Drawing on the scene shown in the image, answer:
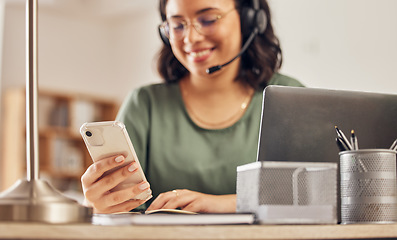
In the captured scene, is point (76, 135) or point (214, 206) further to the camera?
point (76, 135)

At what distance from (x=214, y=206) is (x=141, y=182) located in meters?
0.27

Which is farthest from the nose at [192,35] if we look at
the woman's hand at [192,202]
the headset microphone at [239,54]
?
the woman's hand at [192,202]

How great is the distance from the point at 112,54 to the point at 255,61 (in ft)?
13.3

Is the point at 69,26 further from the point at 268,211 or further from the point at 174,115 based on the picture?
the point at 268,211

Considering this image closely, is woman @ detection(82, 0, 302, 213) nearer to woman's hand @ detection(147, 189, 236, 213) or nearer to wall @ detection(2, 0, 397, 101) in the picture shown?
woman's hand @ detection(147, 189, 236, 213)

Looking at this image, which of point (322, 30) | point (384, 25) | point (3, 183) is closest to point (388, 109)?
point (384, 25)

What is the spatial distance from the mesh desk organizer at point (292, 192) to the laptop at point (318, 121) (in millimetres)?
171

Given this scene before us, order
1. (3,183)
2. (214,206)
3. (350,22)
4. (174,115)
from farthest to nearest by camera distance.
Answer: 1. (3,183)
2. (350,22)
3. (174,115)
4. (214,206)

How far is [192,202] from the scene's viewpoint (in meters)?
1.28

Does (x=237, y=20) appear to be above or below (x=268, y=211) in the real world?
above

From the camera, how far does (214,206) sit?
1.32 m

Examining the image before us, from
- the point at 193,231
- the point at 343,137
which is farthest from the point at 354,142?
the point at 193,231

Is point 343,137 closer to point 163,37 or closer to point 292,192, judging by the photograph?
point 292,192

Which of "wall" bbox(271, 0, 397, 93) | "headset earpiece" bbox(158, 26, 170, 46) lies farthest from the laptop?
"wall" bbox(271, 0, 397, 93)
